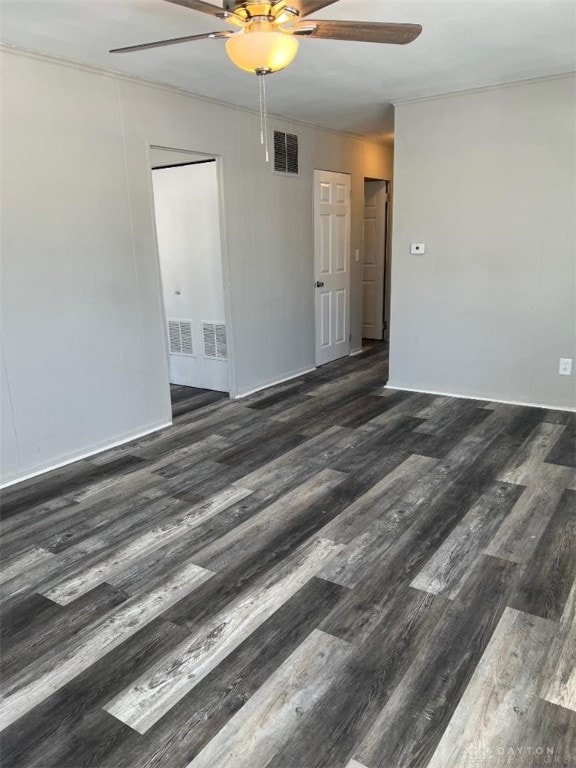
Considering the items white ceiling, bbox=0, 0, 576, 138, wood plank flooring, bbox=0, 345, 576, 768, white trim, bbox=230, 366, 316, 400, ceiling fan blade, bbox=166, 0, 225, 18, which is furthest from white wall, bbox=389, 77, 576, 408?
ceiling fan blade, bbox=166, 0, 225, 18

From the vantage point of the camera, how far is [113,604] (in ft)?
7.21

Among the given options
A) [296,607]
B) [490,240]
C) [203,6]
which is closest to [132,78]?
[203,6]

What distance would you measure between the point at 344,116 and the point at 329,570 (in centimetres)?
436

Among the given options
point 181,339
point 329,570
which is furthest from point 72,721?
point 181,339

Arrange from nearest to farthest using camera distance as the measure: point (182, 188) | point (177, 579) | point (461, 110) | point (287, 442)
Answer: point (177, 579) → point (287, 442) → point (461, 110) → point (182, 188)

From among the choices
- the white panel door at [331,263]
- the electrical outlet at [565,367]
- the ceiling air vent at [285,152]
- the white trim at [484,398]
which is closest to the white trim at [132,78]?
the ceiling air vent at [285,152]

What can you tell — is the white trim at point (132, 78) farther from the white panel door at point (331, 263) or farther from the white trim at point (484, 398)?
the white trim at point (484, 398)

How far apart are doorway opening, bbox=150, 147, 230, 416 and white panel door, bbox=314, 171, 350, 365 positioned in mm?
1370

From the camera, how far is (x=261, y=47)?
6.59ft

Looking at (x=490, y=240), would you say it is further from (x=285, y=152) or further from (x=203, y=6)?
(x=203, y=6)

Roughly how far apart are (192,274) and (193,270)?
0.04m

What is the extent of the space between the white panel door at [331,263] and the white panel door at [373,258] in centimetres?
90

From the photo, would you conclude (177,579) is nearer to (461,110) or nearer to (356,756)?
(356,756)

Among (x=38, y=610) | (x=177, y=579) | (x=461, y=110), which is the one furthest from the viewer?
(x=461, y=110)
